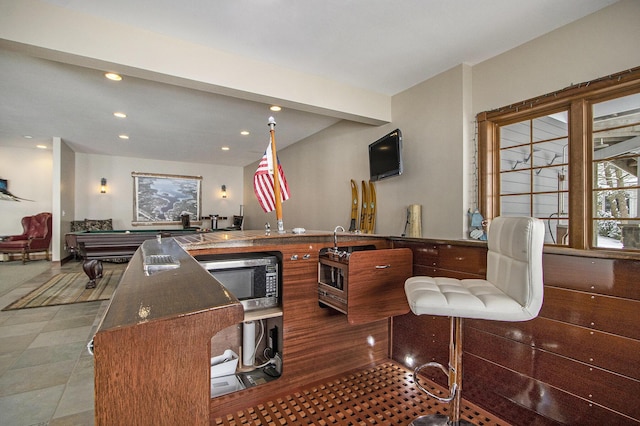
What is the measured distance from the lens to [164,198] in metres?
8.88

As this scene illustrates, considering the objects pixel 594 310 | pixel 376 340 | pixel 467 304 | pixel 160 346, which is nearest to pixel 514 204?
pixel 594 310

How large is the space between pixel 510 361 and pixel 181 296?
6.09 feet

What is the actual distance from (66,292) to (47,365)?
251cm

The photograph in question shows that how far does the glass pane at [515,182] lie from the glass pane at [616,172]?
69 cm

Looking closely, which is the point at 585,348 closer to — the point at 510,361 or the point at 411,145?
the point at 510,361

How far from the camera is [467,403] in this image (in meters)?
1.82

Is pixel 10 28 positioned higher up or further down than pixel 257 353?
higher up

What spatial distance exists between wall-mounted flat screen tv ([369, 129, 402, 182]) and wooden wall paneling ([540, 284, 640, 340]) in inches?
89.7

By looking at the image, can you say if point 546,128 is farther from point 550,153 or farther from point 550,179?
point 550,179

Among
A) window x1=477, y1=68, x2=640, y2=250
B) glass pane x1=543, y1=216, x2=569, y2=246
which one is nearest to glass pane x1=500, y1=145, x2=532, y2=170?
window x1=477, y1=68, x2=640, y2=250

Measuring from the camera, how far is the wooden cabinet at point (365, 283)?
192 cm

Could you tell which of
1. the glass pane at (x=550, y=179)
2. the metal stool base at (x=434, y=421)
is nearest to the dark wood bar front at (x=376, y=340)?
the metal stool base at (x=434, y=421)

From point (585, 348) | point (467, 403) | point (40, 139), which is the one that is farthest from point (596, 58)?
point (40, 139)

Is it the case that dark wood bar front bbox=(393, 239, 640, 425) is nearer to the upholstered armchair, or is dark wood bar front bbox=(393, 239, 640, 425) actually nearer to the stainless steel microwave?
the stainless steel microwave
